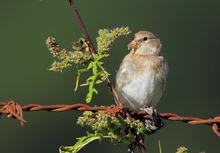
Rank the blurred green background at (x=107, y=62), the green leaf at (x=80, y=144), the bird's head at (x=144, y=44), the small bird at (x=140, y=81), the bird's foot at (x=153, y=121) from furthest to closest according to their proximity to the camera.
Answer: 1. the blurred green background at (x=107, y=62)
2. the bird's head at (x=144, y=44)
3. the small bird at (x=140, y=81)
4. the bird's foot at (x=153, y=121)
5. the green leaf at (x=80, y=144)

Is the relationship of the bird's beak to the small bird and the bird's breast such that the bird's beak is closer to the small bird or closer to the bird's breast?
the small bird

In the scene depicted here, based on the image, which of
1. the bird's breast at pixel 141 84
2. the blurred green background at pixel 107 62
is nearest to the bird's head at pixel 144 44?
the bird's breast at pixel 141 84

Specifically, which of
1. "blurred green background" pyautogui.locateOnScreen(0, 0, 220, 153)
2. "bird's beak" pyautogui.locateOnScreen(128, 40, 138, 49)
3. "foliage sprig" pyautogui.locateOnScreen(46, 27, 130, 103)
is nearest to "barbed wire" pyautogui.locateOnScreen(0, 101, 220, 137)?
"foliage sprig" pyautogui.locateOnScreen(46, 27, 130, 103)

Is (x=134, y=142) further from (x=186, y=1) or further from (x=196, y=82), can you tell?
(x=186, y=1)

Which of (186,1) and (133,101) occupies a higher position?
(186,1)

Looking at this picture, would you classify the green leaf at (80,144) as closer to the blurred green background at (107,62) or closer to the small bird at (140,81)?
the small bird at (140,81)

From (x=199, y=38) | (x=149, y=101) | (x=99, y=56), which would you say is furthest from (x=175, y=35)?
(x=99, y=56)

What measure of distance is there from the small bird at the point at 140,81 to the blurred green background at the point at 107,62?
14.4 m

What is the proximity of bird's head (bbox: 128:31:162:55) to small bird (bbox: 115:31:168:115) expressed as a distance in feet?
0.23

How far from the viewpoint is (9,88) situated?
84.9ft

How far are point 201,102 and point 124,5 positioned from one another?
647 cm

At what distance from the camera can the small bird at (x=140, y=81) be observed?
28.4ft

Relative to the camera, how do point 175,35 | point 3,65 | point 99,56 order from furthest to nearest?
point 175,35 < point 3,65 < point 99,56

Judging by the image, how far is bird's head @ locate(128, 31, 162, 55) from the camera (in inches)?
356
